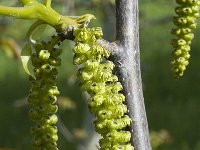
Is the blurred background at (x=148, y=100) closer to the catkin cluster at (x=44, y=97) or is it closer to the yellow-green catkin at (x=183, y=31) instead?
the yellow-green catkin at (x=183, y=31)

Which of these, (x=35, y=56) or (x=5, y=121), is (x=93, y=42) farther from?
(x=5, y=121)

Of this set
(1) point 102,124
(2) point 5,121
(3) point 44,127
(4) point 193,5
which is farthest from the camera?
(2) point 5,121

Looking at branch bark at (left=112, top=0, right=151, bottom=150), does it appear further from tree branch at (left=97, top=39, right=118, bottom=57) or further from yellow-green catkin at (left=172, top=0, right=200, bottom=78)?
yellow-green catkin at (left=172, top=0, right=200, bottom=78)

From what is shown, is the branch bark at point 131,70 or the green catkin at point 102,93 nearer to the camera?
the green catkin at point 102,93

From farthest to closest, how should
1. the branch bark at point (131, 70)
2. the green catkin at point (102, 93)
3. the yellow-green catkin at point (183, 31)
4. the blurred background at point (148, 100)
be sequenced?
the blurred background at point (148, 100), the yellow-green catkin at point (183, 31), the branch bark at point (131, 70), the green catkin at point (102, 93)

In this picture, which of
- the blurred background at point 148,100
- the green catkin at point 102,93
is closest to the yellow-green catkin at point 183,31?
the green catkin at point 102,93

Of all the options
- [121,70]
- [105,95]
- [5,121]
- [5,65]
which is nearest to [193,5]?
[121,70]

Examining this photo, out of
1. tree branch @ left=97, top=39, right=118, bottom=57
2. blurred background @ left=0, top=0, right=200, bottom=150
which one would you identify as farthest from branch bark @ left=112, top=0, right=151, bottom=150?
blurred background @ left=0, top=0, right=200, bottom=150
